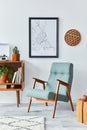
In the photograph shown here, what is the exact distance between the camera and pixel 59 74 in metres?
4.74

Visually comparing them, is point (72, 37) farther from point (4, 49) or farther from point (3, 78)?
point (3, 78)

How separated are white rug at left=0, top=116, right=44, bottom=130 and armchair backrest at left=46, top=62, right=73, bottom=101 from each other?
935 mm

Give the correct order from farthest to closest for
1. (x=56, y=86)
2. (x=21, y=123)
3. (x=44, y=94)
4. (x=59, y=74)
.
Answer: (x=59, y=74)
(x=56, y=86)
(x=44, y=94)
(x=21, y=123)

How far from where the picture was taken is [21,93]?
5.19 metres

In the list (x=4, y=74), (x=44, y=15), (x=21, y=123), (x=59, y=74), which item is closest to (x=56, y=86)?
(x=59, y=74)

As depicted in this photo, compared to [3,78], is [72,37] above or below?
above

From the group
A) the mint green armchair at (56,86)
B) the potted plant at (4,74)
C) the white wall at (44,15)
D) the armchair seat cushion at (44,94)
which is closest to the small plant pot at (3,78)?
the potted plant at (4,74)

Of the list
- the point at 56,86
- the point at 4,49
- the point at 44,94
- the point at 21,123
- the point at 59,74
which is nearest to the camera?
the point at 21,123

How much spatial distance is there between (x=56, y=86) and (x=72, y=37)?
3.57 feet

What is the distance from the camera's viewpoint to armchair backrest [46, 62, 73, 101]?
15.0ft

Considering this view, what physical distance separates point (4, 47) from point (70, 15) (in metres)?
1.44

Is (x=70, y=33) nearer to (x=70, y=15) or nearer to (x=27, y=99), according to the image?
(x=70, y=15)

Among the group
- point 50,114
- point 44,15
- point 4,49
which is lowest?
point 50,114

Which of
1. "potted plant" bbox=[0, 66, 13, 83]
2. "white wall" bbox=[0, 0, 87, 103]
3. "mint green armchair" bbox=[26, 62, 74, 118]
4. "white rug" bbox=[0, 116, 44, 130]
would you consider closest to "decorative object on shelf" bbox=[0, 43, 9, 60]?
"white wall" bbox=[0, 0, 87, 103]
